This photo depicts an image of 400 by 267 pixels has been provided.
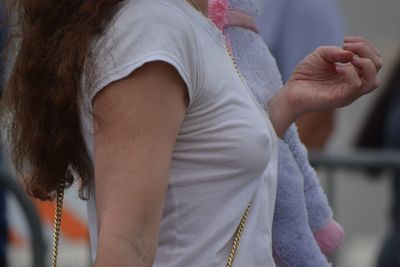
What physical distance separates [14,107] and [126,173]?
0.30 meters

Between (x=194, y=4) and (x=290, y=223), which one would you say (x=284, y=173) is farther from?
(x=194, y=4)

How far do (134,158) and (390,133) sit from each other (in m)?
4.24

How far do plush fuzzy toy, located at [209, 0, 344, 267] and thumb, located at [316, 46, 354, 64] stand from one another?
0.12 meters

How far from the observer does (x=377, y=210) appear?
27.6ft

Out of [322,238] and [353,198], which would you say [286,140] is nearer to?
[322,238]

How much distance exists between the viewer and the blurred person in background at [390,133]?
591 cm

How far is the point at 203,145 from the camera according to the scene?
2.05m

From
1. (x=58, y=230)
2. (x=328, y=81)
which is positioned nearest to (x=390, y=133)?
(x=328, y=81)

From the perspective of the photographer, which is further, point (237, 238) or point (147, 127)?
point (237, 238)

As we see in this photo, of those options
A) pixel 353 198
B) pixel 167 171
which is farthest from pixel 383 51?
pixel 167 171

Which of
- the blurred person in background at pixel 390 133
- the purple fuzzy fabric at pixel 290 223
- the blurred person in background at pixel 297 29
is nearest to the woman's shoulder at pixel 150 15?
the purple fuzzy fabric at pixel 290 223

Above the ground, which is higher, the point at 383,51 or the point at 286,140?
the point at 286,140

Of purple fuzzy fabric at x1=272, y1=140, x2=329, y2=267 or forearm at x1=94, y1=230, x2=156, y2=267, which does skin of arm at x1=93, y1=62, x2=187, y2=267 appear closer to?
forearm at x1=94, y1=230, x2=156, y2=267

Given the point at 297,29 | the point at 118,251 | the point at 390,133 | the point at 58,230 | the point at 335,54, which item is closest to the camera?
the point at 118,251
